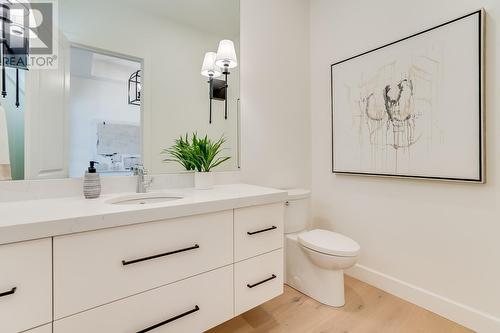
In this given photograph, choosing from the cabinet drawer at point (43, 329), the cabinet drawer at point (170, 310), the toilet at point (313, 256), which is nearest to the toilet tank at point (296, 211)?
the toilet at point (313, 256)

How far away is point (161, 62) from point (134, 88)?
0.86 ft

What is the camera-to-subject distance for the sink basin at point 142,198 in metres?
1.27

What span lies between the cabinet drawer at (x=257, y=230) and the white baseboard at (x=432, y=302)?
0.98 metres

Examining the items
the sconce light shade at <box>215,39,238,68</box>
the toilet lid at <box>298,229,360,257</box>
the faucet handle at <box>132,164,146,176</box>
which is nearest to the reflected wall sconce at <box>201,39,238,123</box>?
the sconce light shade at <box>215,39,238,68</box>

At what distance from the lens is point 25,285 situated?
0.74 m

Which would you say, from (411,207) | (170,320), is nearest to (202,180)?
(170,320)

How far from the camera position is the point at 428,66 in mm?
1531

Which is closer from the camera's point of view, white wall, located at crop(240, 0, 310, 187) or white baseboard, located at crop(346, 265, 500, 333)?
white baseboard, located at crop(346, 265, 500, 333)

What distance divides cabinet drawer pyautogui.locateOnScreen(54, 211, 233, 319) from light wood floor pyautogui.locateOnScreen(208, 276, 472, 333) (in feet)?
2.11

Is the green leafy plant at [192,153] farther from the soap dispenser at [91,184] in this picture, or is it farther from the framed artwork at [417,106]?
the framed artwork at [417,106]

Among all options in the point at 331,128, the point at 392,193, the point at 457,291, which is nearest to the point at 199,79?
the point at 331,128

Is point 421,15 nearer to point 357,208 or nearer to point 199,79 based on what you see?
point 357,208

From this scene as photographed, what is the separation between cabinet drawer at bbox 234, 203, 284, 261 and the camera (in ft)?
4.05

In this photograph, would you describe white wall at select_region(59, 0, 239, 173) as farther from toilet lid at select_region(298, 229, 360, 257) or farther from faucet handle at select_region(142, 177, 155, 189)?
toilet lid at select_region(298, 229, 360, 257)
